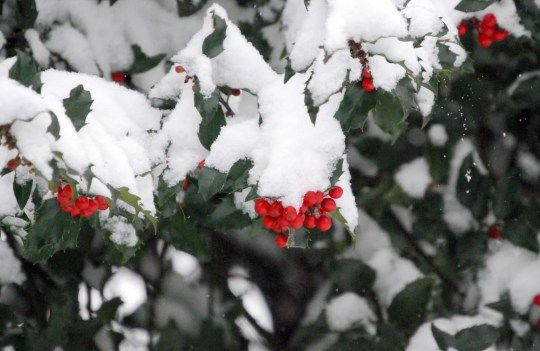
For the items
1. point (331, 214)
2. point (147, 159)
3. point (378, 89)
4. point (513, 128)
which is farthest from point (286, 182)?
point (513, 128)

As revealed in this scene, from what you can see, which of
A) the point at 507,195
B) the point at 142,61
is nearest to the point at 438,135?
the point at 507,195

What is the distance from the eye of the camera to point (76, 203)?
3.76ft

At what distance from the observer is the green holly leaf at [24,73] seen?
1082 mm

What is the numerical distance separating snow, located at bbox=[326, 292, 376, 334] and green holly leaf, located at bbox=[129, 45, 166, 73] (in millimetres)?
1015

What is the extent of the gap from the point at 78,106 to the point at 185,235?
598 mm

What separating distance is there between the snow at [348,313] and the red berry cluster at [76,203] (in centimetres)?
117

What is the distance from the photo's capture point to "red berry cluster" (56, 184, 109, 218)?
1113mm

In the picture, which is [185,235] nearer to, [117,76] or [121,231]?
[121,231]

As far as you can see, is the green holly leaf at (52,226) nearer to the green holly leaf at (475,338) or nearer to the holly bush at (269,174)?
the holly bush at (269,174)

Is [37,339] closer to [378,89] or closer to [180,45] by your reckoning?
[180,45]

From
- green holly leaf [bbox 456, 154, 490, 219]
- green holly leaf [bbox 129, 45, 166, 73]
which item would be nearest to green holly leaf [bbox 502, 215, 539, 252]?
green holly leaf [bbox 456, 154, 490, 219]

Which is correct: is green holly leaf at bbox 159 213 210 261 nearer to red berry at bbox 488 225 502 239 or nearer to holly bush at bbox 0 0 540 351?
holly bush at bbox 0 0 540 351

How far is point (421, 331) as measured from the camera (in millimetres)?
2070

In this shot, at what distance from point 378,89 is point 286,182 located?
24 centimetres
